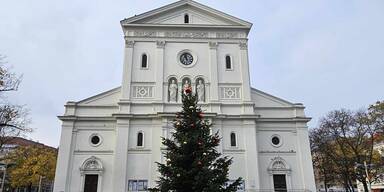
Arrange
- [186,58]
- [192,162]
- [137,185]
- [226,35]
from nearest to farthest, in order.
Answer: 1. [192,162]
2. [137,185]
3. [186,58]
4. [226,35]

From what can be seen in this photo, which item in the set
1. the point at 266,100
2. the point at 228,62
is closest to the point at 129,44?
the point at 228,62

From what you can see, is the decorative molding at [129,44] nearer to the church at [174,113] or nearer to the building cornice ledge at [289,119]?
the church at [174,113]

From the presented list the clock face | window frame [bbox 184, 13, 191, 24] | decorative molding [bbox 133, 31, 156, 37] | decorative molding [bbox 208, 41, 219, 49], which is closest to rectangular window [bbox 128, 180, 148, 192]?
the clock face

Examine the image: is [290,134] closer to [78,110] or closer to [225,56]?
[225,56]

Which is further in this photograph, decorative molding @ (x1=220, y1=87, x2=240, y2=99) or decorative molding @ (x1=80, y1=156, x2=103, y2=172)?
decorative molding @ (x1=220, y1=87, x2=240, y2=99)

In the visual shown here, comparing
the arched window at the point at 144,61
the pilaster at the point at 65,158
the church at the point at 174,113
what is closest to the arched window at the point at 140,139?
the church at the point at 174,113

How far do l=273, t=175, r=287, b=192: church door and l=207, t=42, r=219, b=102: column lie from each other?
7525 millimetres

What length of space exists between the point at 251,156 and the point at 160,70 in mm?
9936

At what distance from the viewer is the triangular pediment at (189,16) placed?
87.9 ft

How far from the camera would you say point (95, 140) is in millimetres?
23859

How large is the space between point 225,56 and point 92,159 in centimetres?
1362

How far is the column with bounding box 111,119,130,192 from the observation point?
22.0 metres

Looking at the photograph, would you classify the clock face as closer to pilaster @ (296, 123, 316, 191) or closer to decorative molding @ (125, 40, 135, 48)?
decorative molding @ (125, 40, 135, 48)

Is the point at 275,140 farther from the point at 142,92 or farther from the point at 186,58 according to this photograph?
the point at 142,92
